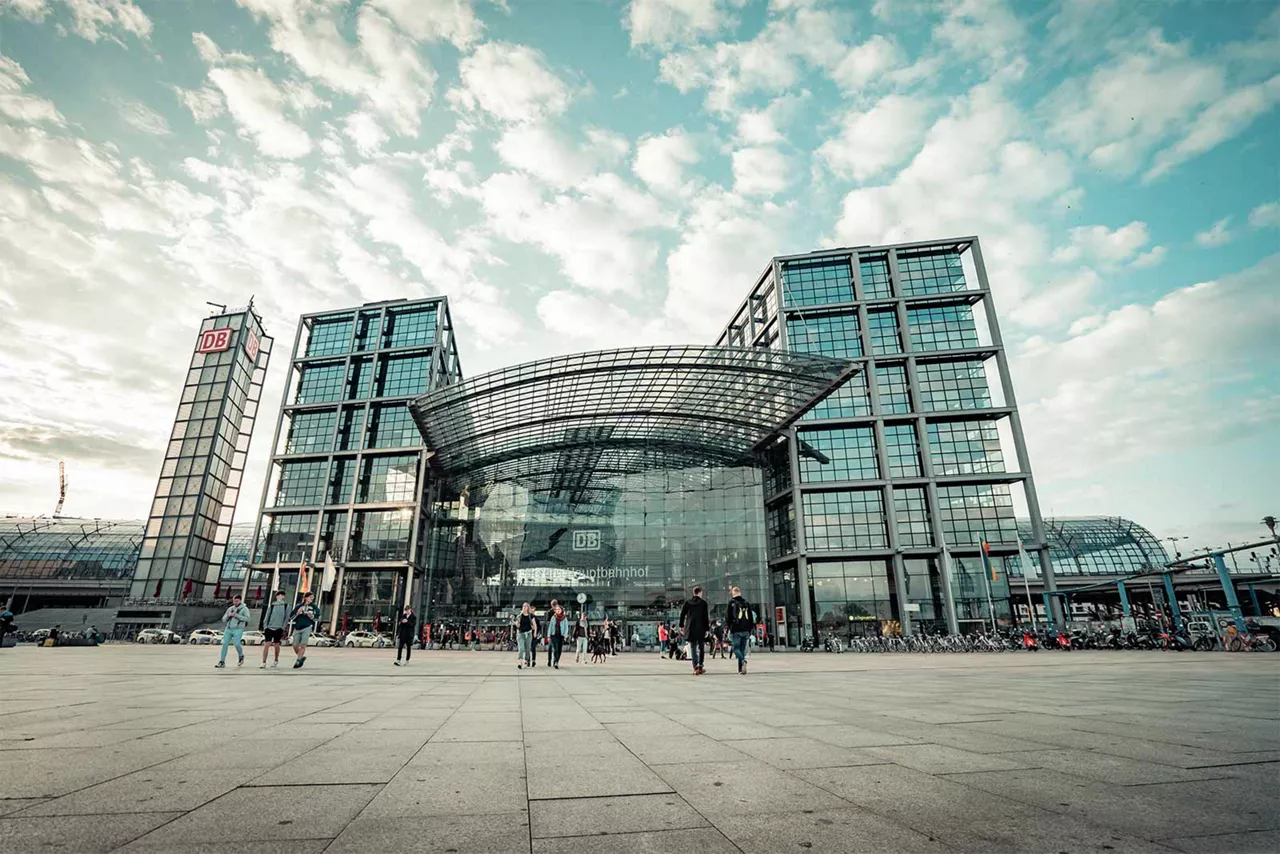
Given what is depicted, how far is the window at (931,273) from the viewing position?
166 ft

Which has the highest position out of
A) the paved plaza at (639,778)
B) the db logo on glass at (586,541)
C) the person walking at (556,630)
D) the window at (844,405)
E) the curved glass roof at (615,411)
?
the window at (844,405)

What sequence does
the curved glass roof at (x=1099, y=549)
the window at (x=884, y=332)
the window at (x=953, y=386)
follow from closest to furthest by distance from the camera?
the window at (x=953, y=386)
the window at (x=884, y=332)
the curved glass roof at (x=1099, y=549)

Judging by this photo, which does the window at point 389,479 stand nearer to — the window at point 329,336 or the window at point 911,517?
the window at point 329,336

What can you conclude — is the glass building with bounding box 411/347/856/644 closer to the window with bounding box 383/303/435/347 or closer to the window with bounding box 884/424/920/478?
the window with bounding box 884/424/920/478

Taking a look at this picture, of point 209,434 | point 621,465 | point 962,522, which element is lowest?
point 962,522

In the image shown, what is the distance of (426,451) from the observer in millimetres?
50625

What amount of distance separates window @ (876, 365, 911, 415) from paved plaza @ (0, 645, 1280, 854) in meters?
43.1

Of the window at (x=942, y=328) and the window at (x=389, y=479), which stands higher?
the window at (x=942, y=328)

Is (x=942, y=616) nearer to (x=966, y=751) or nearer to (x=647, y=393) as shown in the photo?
(x=647, y=393)

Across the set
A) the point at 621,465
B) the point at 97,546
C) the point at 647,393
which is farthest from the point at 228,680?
the point at 97,546

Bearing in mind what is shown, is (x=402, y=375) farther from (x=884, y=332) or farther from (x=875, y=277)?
(x=875, y=277)

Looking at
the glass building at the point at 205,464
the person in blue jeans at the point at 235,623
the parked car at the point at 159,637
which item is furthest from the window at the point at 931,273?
the glass building at the point at 205,464

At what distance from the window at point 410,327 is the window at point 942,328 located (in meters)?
43.8

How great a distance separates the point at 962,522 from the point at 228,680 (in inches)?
1827
